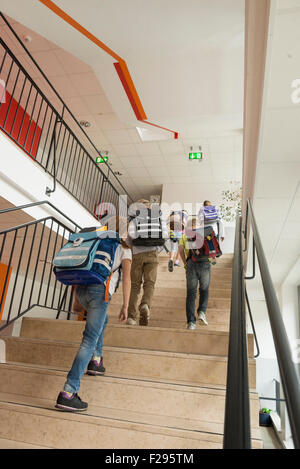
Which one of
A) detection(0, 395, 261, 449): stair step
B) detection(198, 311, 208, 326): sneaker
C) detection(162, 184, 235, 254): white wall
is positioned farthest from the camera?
detection(162, 184, 235, 254): white wall

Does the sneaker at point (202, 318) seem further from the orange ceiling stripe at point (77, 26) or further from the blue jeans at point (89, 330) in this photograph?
the orange ceiling stripe at point (77, 26)

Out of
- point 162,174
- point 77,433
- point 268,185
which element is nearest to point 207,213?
point 268,185

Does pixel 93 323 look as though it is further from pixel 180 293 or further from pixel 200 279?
pixel 180 293

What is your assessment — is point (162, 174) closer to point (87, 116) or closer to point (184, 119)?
point (87, 116)

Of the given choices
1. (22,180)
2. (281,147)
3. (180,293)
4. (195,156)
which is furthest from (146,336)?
(195,156)

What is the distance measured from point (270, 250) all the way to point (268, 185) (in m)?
2.16

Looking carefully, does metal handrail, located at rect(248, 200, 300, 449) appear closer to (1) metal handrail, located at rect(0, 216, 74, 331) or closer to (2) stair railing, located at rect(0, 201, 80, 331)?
(2) stair railing, located at rect(0, 201, 80, 331)

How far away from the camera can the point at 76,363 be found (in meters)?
2.23

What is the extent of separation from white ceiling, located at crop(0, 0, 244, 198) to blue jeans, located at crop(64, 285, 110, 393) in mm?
3546

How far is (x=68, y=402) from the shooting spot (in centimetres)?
212

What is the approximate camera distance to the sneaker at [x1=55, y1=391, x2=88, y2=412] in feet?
6.93

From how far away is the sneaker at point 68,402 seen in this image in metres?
2.11

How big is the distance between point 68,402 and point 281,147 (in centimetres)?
307
